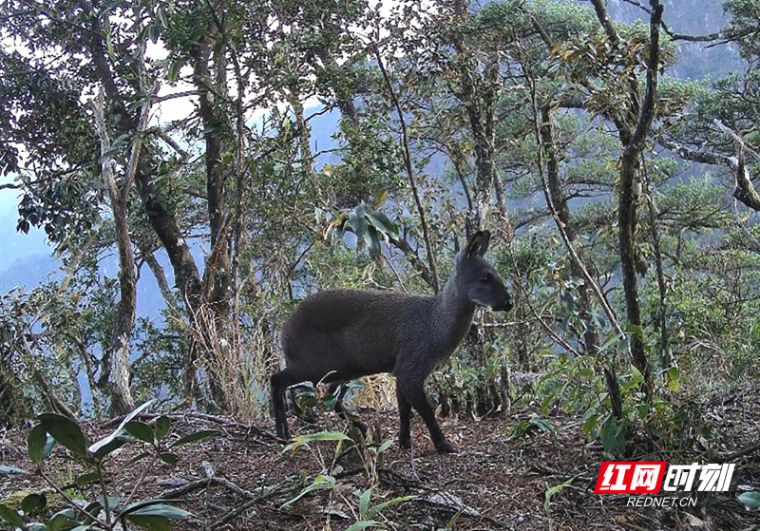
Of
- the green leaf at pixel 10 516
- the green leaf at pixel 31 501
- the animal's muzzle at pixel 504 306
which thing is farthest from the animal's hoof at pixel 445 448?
the green leaf at pixel 10 516

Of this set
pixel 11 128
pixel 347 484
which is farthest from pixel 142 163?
pixel 347 484

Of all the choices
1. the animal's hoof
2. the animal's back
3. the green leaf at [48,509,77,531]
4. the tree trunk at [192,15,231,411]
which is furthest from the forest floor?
the tree trunk at [192,15,231,411]

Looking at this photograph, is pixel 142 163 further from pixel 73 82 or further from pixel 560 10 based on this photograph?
pixel 560 10

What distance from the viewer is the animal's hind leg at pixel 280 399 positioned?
4840mm

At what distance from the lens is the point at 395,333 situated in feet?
16.4

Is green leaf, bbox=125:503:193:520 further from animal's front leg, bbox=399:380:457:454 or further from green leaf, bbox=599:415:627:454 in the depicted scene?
animal's front leg, bbox=399:380:457:454

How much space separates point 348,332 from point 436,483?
1.69 m

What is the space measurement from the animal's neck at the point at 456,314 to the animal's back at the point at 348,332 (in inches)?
8.9

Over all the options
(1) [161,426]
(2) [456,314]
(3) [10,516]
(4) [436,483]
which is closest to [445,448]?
(4) [436,483]

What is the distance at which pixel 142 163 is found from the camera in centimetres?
1035

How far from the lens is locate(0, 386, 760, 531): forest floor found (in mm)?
3078

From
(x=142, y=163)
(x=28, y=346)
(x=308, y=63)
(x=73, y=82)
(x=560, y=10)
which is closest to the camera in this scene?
(x=28, y=346)

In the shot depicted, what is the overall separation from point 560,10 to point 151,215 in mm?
9915

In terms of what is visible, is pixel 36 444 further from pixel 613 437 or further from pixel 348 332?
pixel 348 332
